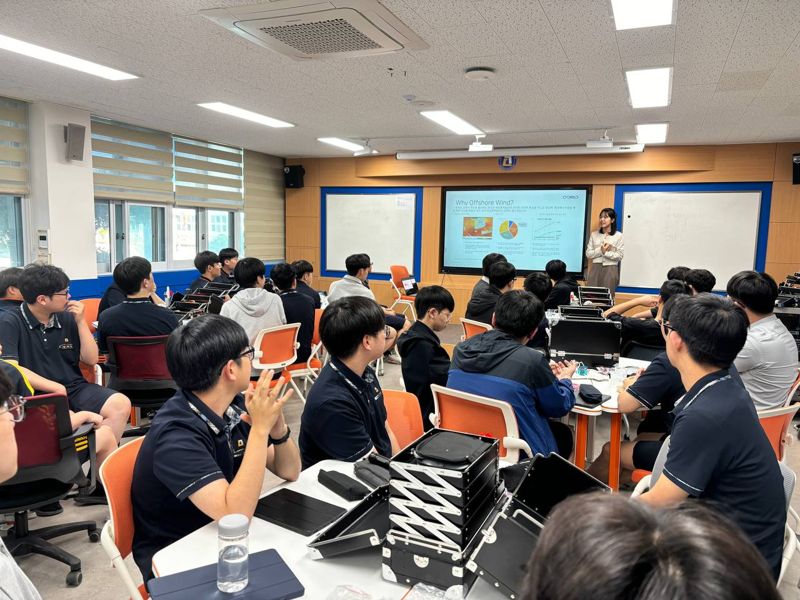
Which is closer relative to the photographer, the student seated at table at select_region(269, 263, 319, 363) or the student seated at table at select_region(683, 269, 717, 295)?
the student seated at table at select_region(683, 269, 717, 295)

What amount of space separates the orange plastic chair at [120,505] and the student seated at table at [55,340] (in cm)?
168

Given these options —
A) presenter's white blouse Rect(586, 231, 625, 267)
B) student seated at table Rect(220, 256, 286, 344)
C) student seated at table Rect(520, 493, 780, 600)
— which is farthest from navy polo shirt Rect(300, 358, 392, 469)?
presenter's white blouse Rect(586, 231, 625, 267)

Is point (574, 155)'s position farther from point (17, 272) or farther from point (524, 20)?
point (17, 272)

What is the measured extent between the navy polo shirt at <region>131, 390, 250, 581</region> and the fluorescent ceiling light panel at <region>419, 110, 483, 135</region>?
4808 mm

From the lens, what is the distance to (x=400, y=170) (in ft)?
29.6

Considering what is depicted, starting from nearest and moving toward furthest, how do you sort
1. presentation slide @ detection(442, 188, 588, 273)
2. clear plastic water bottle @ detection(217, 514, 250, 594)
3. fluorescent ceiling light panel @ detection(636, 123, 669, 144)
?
clear plastic water bottle @ detection(217, 514, 250, 594), fluorescent ceiling light panel @ detection(636, 123, 669, 144), presentation slide @ detection(442, 188, 588, 273)

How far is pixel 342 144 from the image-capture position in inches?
317

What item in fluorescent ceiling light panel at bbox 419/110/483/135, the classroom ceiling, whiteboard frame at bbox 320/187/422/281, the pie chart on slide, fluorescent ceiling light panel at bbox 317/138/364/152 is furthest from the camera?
whiteboard frame at bbox 320/187/422/281

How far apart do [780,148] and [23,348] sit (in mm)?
8540

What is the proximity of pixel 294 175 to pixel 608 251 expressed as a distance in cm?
544

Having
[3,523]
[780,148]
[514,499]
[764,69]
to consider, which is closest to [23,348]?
[3,523]

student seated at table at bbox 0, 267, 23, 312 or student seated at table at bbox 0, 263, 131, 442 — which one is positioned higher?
student seated at table at bbox 0, 267, 23, 312

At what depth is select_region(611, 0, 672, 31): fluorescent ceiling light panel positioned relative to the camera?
9.67 feet

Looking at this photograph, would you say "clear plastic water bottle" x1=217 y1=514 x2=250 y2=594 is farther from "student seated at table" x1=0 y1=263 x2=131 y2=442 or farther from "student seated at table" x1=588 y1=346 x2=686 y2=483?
"student seated at table" x1=0 y1=263 x2=131 y2=442
